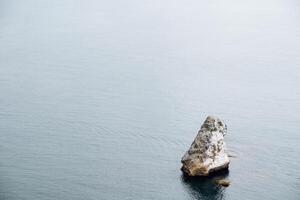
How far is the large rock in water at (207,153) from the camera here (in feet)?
254

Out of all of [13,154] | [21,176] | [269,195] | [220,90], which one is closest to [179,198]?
[269,195]

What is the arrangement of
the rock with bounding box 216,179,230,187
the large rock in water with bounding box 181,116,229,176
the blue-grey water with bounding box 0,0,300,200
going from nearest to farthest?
the rock with bounding box 216,179,230,187 < the blue-grey water with bounding box 0,0,300,200 < the large rock in water with bounding box 181,116,229,176

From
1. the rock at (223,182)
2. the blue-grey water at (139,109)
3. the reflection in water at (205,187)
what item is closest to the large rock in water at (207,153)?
the reflection in water at (205,187)

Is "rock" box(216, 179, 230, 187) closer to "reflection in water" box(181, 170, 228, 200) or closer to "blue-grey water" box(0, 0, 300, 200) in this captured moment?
"reflection in water" box(181, 170, 228, 200)

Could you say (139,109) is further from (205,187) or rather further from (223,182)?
(205,187)

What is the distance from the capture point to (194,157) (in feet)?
257

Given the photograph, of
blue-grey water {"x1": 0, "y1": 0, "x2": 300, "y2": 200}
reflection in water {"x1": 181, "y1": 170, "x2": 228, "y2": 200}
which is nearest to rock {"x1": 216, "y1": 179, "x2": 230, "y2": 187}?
reflection in water {"x1": 181, "y1": 170, "x2": 228, "y2": 200}

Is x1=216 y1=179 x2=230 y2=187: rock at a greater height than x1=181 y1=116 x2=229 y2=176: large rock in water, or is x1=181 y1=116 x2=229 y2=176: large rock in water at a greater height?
x1=181 y1=116 x2=229 y2=176: large rock in water

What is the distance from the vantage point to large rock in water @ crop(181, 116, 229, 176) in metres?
77.4

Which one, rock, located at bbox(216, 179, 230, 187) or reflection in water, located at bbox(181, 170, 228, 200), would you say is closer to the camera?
reflection in water, located at bbox(181, 170, 228, 200)

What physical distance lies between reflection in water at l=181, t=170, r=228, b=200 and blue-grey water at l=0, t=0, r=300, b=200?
267 millimetres

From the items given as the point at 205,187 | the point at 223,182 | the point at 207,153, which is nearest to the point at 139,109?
the point at 207,153

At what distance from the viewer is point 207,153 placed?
77.9 metres

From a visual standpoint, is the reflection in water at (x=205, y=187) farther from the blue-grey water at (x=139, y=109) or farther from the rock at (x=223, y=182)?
the rock at (x=223, y=182)
